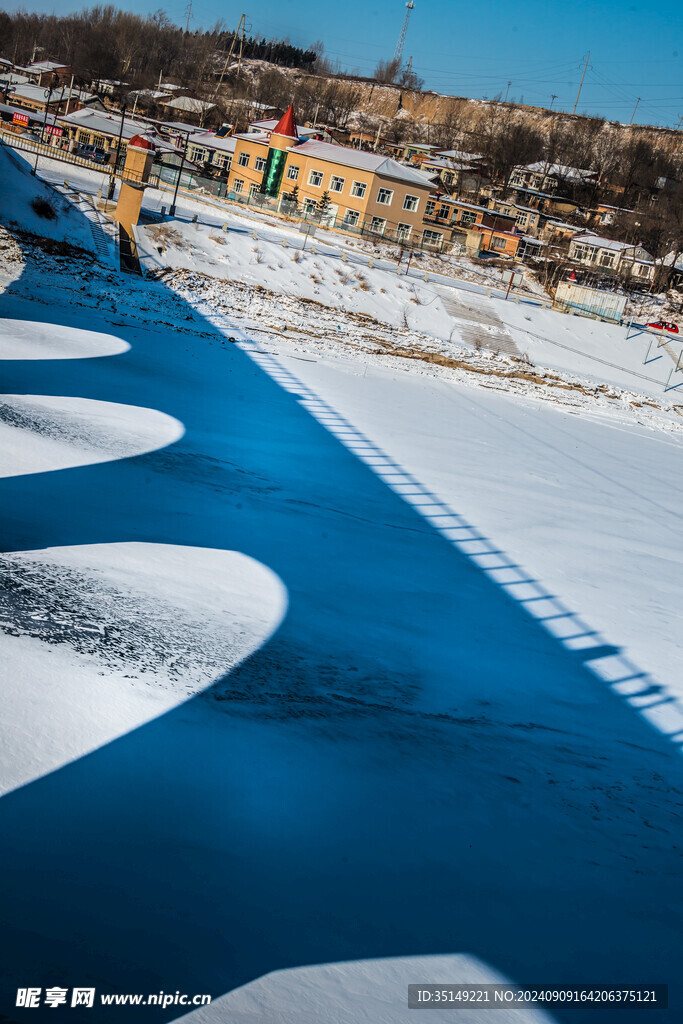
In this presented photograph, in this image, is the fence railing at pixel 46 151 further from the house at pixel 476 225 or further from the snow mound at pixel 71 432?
the house at pixel 476 225

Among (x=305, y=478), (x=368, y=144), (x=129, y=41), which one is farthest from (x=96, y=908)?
(x=129, y=41)

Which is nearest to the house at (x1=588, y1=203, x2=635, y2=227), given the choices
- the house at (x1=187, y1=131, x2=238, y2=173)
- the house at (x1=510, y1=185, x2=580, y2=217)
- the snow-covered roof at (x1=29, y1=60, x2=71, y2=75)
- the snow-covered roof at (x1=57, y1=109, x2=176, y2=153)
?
the house at (x1=510, y1=185, x2=580, y2=217)

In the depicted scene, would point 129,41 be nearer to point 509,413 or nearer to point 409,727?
point 509,413

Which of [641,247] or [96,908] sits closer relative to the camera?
[96,908]

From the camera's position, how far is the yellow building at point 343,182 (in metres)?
43.1

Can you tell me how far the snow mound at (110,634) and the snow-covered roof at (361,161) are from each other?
39003 millimetres

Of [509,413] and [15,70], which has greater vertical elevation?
[15,70]

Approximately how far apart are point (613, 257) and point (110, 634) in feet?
194

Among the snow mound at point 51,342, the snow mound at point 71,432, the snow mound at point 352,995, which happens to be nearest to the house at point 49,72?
the snow mound at point 51,342

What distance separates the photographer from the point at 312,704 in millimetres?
6715

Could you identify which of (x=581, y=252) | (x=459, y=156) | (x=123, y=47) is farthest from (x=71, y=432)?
(x=123, y=47)

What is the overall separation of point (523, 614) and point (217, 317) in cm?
1582

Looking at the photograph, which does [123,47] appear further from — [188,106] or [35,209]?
[35,209]

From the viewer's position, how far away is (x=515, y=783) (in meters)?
6.46
